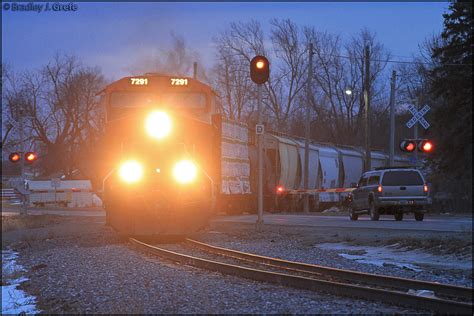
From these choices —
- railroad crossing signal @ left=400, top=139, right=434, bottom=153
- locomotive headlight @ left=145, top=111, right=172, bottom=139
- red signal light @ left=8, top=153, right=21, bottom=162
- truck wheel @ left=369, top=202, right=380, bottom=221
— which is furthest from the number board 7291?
red signal light @ left=8, top=153, right=21, bottom=162

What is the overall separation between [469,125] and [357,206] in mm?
8458

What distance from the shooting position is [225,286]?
336 inches

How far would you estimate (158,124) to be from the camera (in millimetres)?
15148

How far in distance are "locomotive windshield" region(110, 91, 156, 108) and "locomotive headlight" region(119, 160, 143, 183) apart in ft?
5.97

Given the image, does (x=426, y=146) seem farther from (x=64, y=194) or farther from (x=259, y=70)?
(x=64, y=194)

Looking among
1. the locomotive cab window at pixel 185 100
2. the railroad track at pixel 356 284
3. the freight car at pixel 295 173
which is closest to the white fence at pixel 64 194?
the freight car at pixel 295 173

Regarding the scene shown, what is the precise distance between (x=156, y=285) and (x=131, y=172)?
6010mm

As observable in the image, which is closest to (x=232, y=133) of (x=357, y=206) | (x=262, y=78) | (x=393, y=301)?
(x=357, y=206)

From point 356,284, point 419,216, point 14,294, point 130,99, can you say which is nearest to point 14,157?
point 130,99

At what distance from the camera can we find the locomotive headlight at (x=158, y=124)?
49.5 ft

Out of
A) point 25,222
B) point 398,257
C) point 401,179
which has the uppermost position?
point 401,179

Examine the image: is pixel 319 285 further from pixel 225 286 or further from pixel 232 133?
pixel 232 133

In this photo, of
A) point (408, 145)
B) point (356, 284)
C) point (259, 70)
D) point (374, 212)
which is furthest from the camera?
point (374, 212)

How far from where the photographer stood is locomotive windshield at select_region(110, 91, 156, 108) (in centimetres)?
1555
